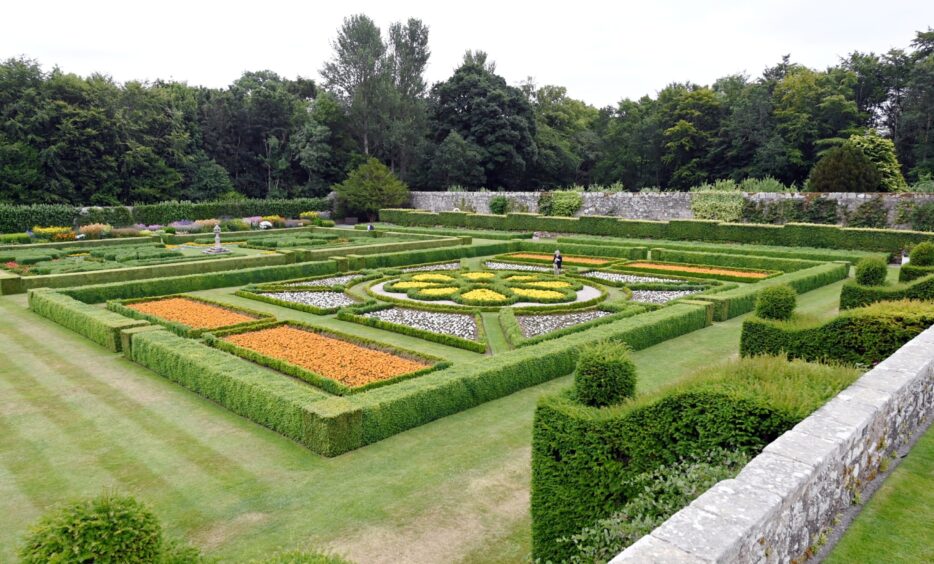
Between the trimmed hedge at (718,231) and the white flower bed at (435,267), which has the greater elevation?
the trimmed hedge at (718,231)

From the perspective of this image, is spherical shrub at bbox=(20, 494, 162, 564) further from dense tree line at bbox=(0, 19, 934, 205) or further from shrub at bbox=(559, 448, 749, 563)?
dense tree line at bbox=(0, 19, 934, 205)

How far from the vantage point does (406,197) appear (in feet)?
160

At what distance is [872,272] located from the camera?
511 inches

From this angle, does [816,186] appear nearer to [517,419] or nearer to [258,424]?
[517,419]

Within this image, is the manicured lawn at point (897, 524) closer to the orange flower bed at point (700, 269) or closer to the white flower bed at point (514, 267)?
the orange flower bed at point (700, 269)

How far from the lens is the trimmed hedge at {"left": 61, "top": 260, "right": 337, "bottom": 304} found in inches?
659

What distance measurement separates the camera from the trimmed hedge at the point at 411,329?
12.2 meters

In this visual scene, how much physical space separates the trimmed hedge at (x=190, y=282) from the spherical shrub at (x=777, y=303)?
1482cm

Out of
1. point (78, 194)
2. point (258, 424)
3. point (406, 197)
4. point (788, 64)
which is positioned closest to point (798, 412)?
point (258, 424)

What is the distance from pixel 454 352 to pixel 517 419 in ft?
11.5

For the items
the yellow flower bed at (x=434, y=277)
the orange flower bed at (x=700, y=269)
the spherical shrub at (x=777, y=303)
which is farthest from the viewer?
the orange flower bed at (x=700, y=269)

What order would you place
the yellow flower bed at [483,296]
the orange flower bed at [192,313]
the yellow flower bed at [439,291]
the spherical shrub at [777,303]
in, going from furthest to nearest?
1. the yellow flower bed at [439,291]
2. the yellow flower bed at [483,296]
3. the orange flower bed at [192,313]
4. the spherical shrub at [777,303]

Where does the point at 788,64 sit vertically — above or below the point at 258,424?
above

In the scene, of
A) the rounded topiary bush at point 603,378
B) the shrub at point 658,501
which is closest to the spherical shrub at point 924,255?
the rounded topiary bush at point 603,378
